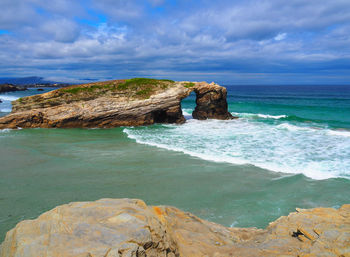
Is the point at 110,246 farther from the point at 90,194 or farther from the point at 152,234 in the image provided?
the point at 90,194

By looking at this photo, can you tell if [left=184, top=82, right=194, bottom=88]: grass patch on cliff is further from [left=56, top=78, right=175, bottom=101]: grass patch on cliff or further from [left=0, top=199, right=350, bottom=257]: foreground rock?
[left=0, top=199, right=350, bottom=257]: foreground rock

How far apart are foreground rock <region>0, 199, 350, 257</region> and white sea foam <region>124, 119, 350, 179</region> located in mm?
5521

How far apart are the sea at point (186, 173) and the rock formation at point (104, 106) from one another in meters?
4.11

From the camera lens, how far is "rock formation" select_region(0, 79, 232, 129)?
67.7ft

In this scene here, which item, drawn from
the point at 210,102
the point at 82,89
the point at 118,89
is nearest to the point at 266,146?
the point at 210,102

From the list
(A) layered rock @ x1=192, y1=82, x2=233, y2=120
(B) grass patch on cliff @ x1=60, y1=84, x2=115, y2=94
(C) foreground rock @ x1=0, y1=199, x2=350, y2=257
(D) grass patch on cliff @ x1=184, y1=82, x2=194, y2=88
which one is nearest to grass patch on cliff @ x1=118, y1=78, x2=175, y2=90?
(B) grass patch on cliff @ x1=60, y1=84, x2=115, y2=94

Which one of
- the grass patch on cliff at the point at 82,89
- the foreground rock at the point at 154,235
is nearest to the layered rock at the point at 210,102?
the grass patch on cliff at the point at 82,89

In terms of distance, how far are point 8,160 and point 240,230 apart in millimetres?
10958

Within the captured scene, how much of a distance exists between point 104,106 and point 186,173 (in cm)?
1405

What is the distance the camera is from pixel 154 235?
12.2ft

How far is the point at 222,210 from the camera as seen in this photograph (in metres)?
7.04

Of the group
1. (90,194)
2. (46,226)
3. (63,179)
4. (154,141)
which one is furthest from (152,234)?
(154,141)

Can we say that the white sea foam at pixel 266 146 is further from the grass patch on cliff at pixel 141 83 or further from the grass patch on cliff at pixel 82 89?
the grass patch on cliff at pixel 82 89

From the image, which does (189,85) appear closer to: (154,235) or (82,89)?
(82,89)
